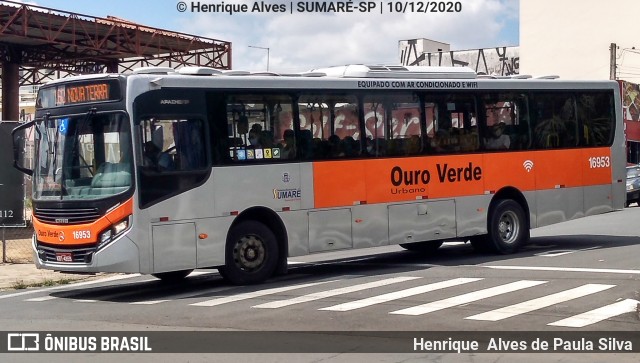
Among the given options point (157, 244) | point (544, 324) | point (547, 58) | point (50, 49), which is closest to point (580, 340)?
point (544, 324)

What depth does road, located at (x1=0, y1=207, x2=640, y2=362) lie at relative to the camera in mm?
11188

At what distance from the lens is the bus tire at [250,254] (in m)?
14.9

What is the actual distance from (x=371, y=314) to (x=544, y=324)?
2198 mm

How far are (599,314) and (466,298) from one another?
80.4 inches

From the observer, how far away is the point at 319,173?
15.9m

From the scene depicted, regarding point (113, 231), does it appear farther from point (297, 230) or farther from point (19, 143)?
point (297, 230)

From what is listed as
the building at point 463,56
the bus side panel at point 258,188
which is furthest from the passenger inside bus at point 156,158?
the building at point 463,56

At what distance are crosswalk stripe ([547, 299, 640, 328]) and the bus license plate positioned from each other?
7142 millimetres

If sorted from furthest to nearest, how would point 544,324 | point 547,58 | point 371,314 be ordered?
point 547,58 → point 371,314 → point 544,324

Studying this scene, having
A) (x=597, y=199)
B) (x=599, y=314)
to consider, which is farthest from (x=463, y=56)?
(x=599, y=314)

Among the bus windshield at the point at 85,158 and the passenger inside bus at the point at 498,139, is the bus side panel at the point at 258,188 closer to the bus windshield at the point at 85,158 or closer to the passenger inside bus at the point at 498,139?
the bus windshield at the point at 85,158

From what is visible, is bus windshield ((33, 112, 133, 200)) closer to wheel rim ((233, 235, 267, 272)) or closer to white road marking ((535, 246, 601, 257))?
wheel rim ((233, 235, 267, 272))

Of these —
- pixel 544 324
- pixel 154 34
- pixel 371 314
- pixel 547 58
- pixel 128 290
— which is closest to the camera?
pixel 544 324
